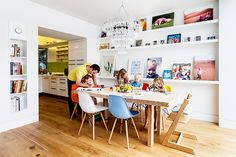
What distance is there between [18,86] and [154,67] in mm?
3132

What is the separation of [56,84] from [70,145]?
4.00 metres

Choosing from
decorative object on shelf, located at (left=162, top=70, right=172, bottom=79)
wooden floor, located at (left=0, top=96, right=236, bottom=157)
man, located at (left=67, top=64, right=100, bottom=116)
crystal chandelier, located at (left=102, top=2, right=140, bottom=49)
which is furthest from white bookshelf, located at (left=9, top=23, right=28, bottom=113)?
decorative object on shelf, located at (left=162, top=70, right=172, bottom=79)

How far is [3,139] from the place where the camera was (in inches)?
97.8

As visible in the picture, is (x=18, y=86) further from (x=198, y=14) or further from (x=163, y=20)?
(x=198, y=14)

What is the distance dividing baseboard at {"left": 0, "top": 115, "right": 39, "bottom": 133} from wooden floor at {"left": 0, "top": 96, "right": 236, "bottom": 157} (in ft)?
0.40

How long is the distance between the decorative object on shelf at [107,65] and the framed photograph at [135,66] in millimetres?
623

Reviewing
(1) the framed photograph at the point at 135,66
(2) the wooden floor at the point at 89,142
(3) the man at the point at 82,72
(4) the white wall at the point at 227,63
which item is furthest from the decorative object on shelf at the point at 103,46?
(4) the white wall at the point at 227,63

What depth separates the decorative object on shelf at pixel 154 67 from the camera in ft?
13.0

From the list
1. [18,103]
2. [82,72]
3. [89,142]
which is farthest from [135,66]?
[18,103]

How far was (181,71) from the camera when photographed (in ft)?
11.9

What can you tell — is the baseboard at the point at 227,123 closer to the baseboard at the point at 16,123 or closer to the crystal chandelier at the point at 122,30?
the crystal chandelier at the point at 122,30

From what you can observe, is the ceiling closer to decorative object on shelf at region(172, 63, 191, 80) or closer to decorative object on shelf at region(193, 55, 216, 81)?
decorative object on shelf at region(193, 55, 216, 81)

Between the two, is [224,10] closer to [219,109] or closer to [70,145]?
[219,109]

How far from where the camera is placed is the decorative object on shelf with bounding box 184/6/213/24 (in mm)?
3320
